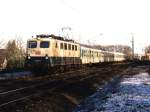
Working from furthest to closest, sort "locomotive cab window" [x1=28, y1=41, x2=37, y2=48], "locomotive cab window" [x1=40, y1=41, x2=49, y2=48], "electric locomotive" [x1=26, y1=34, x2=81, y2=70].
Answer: "locomotive cab window" [x1=28, y1=41, x2=37, y2=48] → "locomotive cab window" [x1=40, y1=41, x2=49, y2=48] → "electric locomotive" [x1=26, y1=34, x2=81, y2=70]

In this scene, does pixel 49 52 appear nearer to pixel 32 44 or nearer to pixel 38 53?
pixel 38 53

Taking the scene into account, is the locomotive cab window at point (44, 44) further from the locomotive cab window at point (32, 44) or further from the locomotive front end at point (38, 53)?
the locomotive cab window at point (32, 44)

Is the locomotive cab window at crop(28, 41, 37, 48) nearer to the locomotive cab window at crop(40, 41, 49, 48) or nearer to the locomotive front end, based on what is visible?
the locomotive front end

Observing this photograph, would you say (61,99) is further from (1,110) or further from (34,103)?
(1,110)

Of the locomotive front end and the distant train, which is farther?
the distant train

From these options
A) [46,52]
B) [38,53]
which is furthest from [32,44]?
[46,52]

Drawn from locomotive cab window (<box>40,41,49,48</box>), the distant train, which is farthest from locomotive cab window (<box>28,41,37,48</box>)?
locomotive cab window (<box>40,41,49,48</box>)

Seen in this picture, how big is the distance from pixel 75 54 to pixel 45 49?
31.0 ft

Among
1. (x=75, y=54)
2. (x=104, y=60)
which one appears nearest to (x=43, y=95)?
(x=75, y=54)

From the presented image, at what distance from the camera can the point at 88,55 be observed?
5403cm

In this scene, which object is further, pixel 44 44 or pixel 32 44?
pixel 32 44

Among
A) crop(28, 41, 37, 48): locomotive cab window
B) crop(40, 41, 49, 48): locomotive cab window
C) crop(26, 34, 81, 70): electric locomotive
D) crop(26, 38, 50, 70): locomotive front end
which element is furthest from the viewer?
crop(28, 41, 37, 48): locomotive cab window

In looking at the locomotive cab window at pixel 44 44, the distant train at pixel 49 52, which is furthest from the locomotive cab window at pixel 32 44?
the locomotive cab window at pixel 44 44

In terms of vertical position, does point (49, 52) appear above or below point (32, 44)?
below
